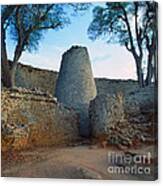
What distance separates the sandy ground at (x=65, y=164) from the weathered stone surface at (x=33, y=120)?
5cm

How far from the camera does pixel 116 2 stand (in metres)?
2.76

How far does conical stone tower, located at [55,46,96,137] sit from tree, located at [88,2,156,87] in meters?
0.13

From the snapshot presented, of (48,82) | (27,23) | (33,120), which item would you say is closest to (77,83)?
(48,82)

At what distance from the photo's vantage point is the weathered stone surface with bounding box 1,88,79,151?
281 centimetres

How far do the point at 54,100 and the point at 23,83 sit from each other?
19 cm

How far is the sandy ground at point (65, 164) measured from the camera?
275 cm

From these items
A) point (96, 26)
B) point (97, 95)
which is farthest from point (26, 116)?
point (96, 26)

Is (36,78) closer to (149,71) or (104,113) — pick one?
(104,113)

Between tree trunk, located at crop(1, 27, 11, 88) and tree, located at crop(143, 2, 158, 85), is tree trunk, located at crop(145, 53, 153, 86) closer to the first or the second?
tree, located at crop(143, 2, 158, 85)

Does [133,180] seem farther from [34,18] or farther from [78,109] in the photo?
[34,18]

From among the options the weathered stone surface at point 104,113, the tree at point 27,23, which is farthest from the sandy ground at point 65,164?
the tree at point 27,23

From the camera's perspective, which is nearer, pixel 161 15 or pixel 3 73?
pixel 161 15

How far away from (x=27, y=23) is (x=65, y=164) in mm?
754

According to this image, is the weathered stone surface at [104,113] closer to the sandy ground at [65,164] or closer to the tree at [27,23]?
the sandy ground at [65,164]
